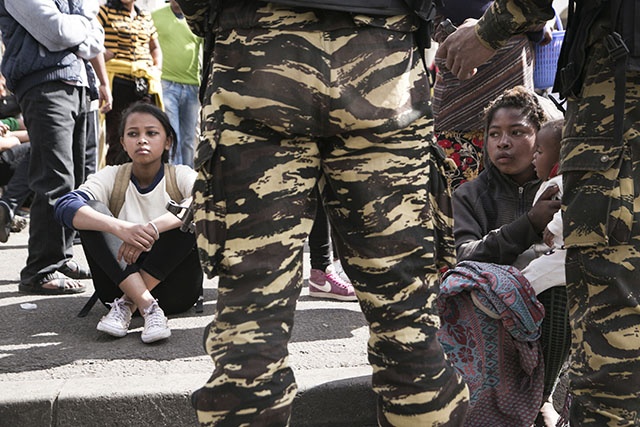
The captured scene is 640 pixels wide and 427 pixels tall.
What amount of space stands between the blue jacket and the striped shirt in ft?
5.85

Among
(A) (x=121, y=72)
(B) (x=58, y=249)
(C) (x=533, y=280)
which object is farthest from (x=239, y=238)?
(A) (x=121, y=72)

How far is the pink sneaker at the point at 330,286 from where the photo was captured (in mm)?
4543

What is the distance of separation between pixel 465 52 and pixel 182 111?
558cm

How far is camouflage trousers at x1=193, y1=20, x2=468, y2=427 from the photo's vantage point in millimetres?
1922

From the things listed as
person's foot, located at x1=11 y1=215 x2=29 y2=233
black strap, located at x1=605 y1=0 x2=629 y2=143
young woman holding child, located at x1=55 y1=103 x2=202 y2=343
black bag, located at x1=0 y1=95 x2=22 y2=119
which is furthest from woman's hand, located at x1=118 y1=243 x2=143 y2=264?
black bag, located at x1=0 y1=95 x2=22 y2=119

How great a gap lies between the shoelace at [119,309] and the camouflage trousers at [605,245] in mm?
2276

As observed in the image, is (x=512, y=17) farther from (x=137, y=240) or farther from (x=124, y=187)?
(x=124, y=187)

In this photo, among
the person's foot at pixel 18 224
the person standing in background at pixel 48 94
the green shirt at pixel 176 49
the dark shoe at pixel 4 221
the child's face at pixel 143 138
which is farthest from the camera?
the green shirt at pixel 176 49

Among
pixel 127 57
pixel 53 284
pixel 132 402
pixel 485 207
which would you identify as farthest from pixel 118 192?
pixel 127 57

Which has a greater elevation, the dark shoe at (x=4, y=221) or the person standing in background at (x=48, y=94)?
the person standing in background at (x=48, y=94)

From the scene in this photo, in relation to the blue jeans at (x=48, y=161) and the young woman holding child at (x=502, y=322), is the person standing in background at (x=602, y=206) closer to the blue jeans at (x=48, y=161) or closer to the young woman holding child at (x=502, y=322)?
the young woman holding child at (x=502, y=322)

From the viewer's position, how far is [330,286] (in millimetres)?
4547

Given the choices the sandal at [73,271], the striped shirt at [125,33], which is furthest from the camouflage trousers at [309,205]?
the striped shirt at [125,33]

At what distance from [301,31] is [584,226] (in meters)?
0.89
